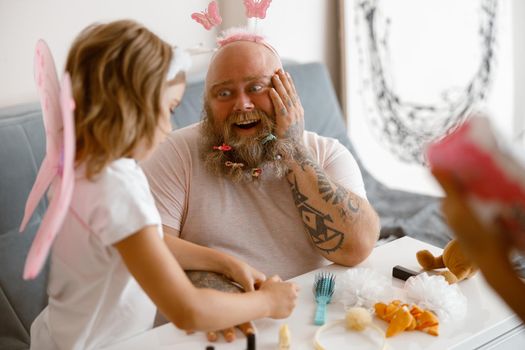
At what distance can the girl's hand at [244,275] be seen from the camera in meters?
1.42

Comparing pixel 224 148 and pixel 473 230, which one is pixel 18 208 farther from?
pixel 473 230

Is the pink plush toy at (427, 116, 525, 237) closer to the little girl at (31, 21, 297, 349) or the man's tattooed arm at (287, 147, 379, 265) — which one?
the little girl at (31, 21, 297, 349)

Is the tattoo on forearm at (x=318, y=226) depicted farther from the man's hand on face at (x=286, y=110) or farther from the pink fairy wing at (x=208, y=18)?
the pink fairy wing at (x=208, y=18)

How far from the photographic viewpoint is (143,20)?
272 cm

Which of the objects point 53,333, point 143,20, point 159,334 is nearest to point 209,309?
point 159,334

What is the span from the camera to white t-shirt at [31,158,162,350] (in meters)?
1.07

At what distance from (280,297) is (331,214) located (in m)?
0.49

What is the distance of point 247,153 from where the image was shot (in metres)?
1.83

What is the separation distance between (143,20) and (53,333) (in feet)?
5.72

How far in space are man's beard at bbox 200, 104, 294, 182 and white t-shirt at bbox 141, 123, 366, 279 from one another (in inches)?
1.2

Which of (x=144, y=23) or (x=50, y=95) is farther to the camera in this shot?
(x=144, y=23)

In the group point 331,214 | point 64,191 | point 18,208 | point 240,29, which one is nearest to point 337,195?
point 331,214

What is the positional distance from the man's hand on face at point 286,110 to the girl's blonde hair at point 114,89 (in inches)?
29.6

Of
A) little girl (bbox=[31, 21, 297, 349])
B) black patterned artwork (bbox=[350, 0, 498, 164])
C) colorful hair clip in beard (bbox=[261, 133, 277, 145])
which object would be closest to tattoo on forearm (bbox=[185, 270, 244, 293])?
little girl (bbox=[31, 21, 297, 349])
